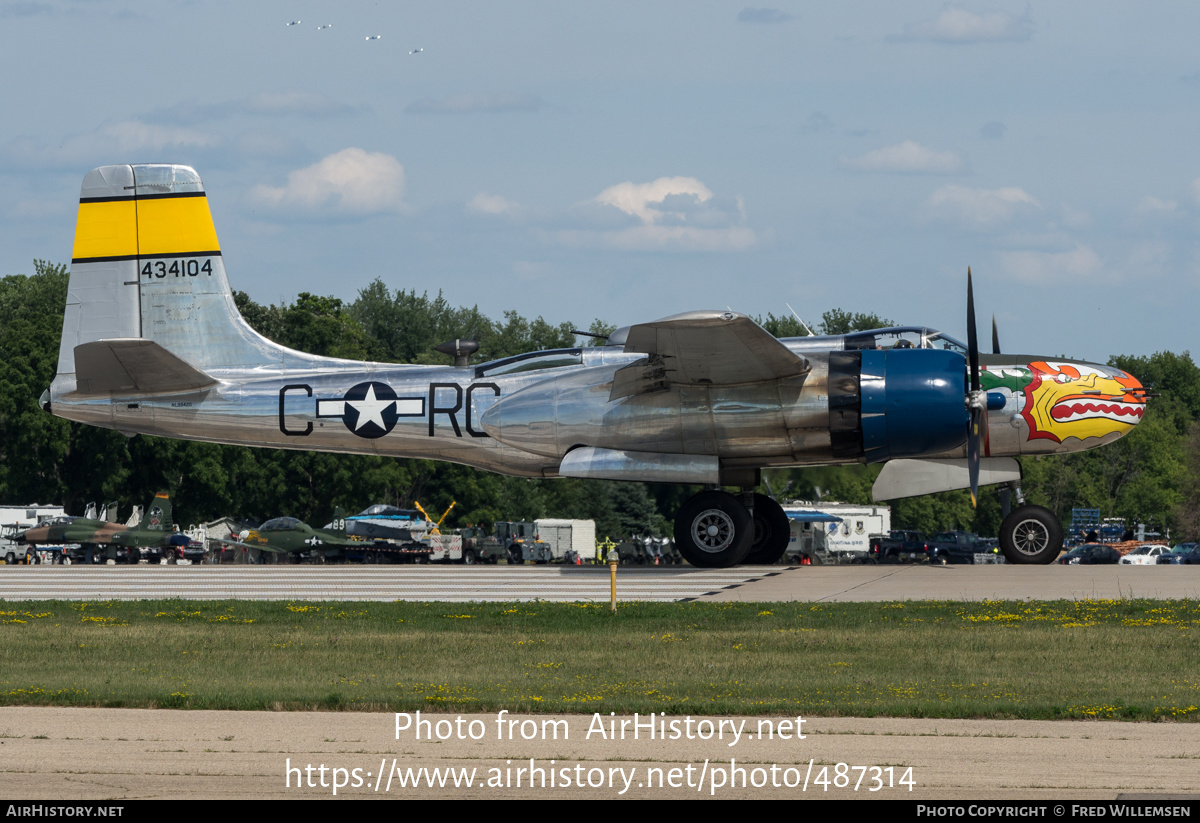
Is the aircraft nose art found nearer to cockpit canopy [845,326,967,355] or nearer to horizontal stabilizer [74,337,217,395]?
cockpit canopy [845,326,967,355]

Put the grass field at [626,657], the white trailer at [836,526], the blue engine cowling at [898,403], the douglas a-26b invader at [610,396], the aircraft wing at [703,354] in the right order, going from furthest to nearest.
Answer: the white trailer at [836,526], the douglas a-26b invader at [610,396], the blue engine cowling at [898,403], the aircraft wing at [703,354], the grass field at [626,657]

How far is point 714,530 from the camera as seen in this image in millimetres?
25125

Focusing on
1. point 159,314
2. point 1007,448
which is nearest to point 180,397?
point 159,314

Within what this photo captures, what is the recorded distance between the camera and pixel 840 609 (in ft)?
62.3

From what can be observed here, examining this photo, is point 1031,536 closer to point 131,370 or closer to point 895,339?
point 895,339

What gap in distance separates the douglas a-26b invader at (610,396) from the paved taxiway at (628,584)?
1.65 metres

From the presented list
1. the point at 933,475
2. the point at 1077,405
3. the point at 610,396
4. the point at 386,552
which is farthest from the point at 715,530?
the point at 386,552

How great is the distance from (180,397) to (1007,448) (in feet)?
55.2

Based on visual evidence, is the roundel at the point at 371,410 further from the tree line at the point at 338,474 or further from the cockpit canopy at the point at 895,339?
the tree line at the point at 338,474

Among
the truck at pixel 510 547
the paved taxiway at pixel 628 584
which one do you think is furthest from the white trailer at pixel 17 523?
the paved taxiway at pixel 628 584

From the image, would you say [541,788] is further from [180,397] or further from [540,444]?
[180,397]

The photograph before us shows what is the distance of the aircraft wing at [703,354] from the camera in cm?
2194

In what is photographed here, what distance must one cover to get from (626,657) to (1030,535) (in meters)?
13.4

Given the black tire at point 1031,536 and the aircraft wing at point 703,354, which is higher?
the aircraft wing at point 703,354
